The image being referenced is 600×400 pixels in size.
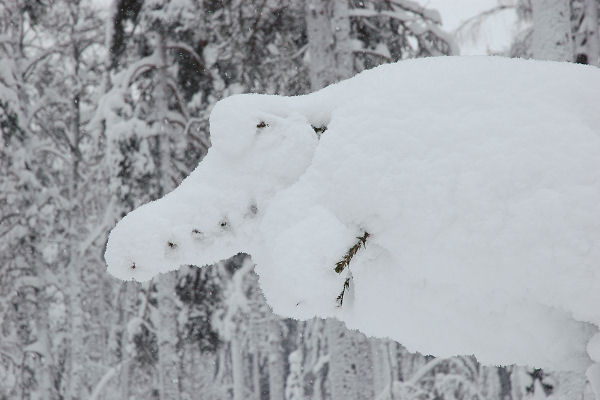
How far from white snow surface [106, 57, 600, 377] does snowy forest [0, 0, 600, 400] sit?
2777 millimetres

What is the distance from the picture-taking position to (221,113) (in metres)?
2.41

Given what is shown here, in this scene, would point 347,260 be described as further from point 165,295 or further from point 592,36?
point 165,295

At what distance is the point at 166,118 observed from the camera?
8.65 metres

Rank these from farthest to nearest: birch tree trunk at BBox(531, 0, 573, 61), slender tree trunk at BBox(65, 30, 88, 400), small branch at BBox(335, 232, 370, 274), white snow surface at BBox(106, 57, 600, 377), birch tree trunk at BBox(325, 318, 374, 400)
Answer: slender tree trunk at BBox(65, 30, 88, 400), birch tree trunk at BBox(325, 318, 374, 400), birch tree trunk at BBox(531, 0, 573, 61), small branch at BBox(335, 232, 370, 274), white snow surface at BBox(106, 57, 600, 377)

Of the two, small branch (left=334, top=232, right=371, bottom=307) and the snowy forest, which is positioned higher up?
the snowy forest

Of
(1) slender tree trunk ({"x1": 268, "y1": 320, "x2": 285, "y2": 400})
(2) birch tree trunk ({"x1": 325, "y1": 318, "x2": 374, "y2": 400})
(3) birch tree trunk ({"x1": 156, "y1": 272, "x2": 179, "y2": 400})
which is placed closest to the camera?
(2) birch tree trunk ({"x1": 325, "y1": 318, "x2": 374, "y2": 400})

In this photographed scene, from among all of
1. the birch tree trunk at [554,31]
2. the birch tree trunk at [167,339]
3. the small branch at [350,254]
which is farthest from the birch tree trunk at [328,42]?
the small branch at [350,254]

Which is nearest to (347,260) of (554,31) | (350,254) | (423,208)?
(350,254)

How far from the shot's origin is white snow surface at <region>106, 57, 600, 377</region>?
75.9 inches

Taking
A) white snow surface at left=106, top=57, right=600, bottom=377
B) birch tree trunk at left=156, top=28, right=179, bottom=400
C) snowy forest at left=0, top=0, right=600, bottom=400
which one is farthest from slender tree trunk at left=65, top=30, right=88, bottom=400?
white snow surface at left=106, top=57, right=600, bottom=377

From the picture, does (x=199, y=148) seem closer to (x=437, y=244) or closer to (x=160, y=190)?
(x=160, y=190)

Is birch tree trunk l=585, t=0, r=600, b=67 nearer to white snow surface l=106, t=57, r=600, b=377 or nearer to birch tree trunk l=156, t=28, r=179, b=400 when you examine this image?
white snow surface l=106, t=57, r=600, b=377

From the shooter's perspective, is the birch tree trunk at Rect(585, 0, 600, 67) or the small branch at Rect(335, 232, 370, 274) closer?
the small branch at Rect(335, 232, 370, 274)

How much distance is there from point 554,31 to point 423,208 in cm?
353
